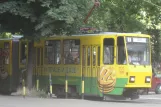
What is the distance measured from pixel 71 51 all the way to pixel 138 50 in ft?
11.5

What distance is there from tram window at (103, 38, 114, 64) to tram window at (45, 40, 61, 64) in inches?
119

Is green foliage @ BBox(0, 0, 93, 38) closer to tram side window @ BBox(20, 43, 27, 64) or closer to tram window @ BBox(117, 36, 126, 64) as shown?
tram window @ BBox(117, 36, 126, 64)

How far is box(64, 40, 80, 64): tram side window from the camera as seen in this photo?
21297 millimetres

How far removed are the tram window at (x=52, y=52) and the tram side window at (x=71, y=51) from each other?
51 centimetres

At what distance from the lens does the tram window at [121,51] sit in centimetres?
1964

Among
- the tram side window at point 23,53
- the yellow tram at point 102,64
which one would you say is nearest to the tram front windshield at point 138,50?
the yellow tram at point 102,64

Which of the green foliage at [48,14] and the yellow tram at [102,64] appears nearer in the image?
the green foliage at [48,14]

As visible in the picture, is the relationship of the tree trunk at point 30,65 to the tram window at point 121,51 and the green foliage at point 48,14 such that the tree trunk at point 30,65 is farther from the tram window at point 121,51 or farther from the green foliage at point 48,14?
the tram window at point 121,51

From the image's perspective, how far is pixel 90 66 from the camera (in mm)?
20688

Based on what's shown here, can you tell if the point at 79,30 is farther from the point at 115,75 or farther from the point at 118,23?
the point at 118,23

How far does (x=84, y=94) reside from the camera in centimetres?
2108

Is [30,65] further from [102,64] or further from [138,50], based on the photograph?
[138,50]

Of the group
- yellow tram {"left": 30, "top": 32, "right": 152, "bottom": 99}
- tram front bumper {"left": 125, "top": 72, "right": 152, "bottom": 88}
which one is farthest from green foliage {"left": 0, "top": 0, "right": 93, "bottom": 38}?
tram front bumper {"left": 125, "top": 72, "right": 152, "bottom": 88}

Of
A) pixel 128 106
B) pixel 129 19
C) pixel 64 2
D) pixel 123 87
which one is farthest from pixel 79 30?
pixel 129 19
